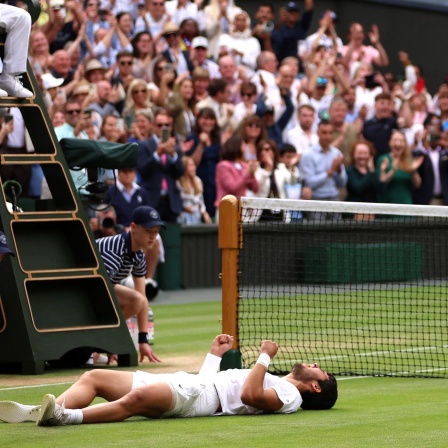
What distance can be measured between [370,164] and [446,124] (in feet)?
10.2

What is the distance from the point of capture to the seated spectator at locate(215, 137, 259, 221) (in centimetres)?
2169

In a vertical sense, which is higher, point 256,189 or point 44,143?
point 44,143

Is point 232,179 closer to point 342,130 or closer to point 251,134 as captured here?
point 251,134

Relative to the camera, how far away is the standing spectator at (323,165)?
23188mm

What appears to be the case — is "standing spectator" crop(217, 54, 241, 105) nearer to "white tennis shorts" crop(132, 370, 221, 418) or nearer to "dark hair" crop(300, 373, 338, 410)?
"dark hair" crop(300, 373, 338, 410)

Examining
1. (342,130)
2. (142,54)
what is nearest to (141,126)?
(142,54)

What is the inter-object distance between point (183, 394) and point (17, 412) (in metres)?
1.16

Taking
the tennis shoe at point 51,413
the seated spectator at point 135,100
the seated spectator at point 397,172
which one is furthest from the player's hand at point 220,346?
the seated spectator at point 397,172

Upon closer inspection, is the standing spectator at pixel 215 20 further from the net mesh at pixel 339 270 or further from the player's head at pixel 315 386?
the player's head at pixel 315 386

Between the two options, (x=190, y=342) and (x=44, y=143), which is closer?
(x=44, y=143)

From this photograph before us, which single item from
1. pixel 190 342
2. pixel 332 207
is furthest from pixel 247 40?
pixel 332 207

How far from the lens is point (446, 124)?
26641 mm

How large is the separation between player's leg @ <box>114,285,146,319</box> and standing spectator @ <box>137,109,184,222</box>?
7223 millimetres

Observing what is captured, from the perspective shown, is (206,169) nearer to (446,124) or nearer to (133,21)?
(133,21)
